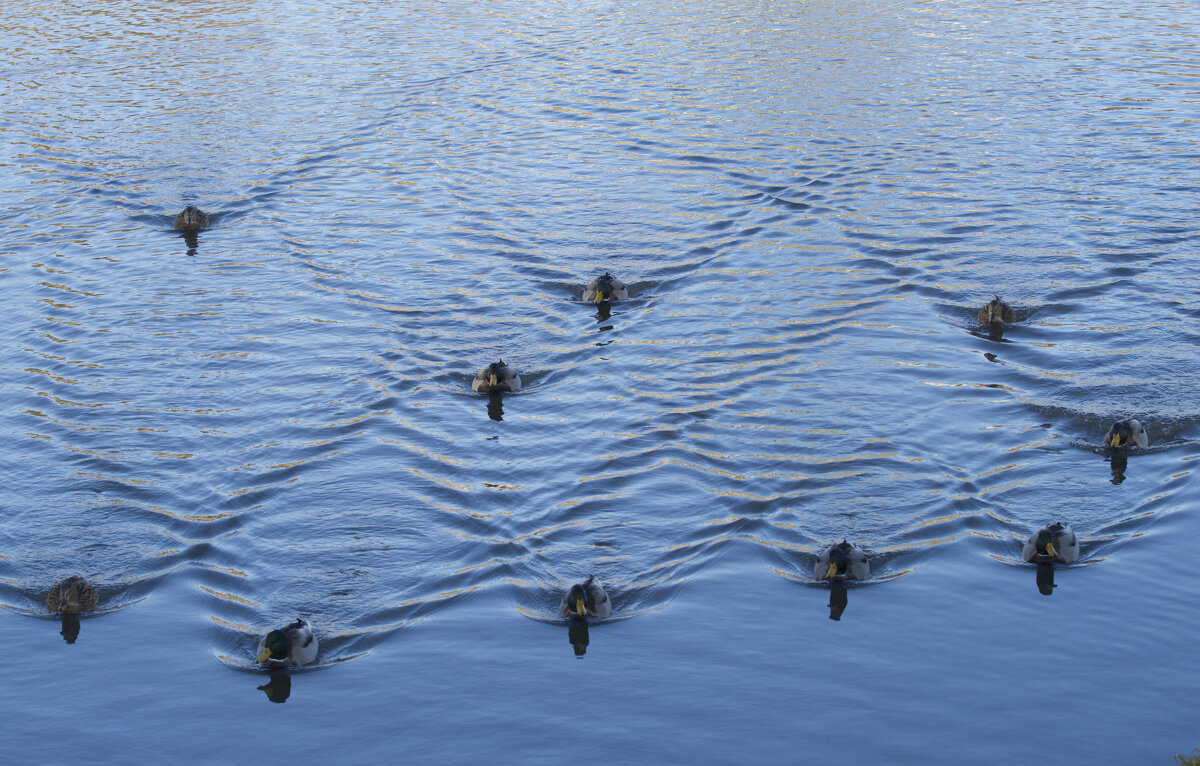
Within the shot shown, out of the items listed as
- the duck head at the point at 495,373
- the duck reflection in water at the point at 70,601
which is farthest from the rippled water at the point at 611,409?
the duck head at the point at 495,373

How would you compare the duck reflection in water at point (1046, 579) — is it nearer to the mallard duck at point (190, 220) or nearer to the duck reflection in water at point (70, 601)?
the duck reflection in water at point (70, 601)

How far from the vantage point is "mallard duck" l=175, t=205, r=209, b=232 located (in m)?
26.8

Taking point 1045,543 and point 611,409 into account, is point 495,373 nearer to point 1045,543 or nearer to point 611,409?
point 611,409

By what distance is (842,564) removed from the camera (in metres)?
15.0

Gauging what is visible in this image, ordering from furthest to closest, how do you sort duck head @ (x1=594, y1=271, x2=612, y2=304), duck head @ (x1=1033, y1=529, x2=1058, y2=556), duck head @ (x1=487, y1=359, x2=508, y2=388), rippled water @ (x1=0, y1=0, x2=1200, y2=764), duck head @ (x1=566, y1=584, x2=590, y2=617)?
1. duck head @ (x1=594, y1=271, x2=612, y2=304)
2. duck head @ (x1=487, y1=359, x2=508, y2=388)
3. duck head @ (x1=1033, y1=529, x2=1058, y2=556)
4. duck head @ (x1=566, y1=584, x2=590, y2=617)
5. rippled water @ (x1=0, y1=0, x2=1200, y2=764)

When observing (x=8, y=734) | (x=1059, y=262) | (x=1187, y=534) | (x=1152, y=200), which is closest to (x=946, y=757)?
(x=1187, y=534)

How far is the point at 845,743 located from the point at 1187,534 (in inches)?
237

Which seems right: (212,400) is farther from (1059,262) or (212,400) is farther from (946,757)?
(1059,262)

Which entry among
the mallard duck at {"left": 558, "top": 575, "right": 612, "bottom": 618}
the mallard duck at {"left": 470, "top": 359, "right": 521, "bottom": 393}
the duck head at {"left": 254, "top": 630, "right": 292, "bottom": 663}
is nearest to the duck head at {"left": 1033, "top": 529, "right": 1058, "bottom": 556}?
the mallard duck at {"left": 558, "top": 575, "right": 612, "bottom": 618}

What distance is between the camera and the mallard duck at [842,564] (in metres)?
15.0

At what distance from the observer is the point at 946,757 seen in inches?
492

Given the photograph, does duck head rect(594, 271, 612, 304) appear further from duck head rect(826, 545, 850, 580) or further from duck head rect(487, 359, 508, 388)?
duck head rect(826, 545, 850, 580)

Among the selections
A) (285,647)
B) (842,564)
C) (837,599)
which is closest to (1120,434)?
(842,564)

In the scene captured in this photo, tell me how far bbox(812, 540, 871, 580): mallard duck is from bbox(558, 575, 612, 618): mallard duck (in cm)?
258
